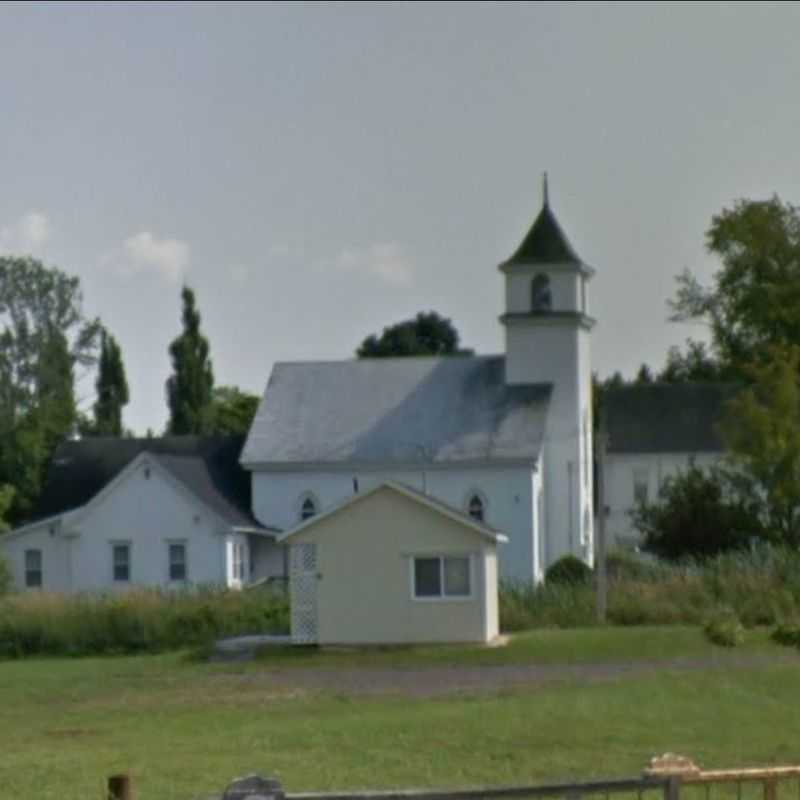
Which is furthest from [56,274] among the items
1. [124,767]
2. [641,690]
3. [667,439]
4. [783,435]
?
[124,767]

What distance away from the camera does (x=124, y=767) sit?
2670 centimetres

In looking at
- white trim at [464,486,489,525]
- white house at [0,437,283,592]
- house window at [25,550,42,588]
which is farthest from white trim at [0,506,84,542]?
white trim at [464,486,489,525]

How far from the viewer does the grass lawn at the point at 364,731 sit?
84.4 feet

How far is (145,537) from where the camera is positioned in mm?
83250

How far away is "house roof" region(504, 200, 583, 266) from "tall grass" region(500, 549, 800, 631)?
28.7m

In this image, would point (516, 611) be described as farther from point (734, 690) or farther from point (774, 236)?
point (774, 236)

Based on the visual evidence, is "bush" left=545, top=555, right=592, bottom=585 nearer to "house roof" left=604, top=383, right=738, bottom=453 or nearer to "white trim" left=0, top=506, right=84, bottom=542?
"white trim" left=0, top=506, right=84, bottom=542

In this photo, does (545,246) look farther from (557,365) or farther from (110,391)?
(110,391)

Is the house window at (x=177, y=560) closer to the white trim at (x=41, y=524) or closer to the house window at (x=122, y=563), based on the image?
the house window at (x=122, y=563)

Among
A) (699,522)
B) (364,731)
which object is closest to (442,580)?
(699,522)

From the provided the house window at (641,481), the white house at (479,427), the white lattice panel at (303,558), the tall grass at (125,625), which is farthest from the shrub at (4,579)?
the house window at (641,481)

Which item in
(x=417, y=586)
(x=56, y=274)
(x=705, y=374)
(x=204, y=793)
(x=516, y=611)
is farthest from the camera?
(x=56, y=274)

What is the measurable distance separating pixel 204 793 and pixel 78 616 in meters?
34.4

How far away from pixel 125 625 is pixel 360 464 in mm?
29697
